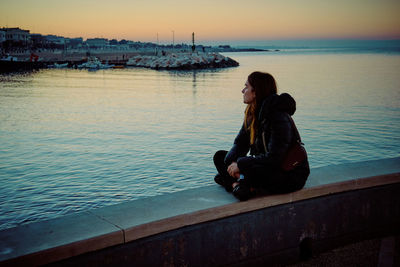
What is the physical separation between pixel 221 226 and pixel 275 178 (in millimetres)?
603

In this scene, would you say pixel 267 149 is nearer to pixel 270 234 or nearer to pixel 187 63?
pixel 270 234

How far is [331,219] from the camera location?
3691 mm

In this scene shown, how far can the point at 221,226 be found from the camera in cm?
314

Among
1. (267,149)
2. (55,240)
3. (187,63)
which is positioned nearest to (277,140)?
(267,149)

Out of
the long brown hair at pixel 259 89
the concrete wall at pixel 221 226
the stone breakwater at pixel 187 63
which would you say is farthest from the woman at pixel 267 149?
the stone breakwater at pixel 187 63

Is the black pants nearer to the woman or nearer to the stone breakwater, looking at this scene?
the woman

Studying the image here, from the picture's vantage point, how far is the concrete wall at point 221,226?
8.53 ft

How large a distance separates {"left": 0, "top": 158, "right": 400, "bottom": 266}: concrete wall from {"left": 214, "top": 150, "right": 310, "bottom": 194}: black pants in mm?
90

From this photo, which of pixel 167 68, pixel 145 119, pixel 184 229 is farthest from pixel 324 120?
pixel 167 68

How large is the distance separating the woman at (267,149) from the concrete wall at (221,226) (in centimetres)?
12

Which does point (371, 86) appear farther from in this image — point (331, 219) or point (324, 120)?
point (331, 219)

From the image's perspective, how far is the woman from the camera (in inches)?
130

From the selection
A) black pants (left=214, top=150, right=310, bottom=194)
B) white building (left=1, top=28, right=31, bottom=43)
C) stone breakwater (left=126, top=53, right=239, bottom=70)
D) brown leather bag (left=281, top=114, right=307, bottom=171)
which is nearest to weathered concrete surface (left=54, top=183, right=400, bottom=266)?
black pants (left=214, top=150, right=310, bottom=194)

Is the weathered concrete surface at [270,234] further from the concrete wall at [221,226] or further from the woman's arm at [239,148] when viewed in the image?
the woman's arm at [239,148]
